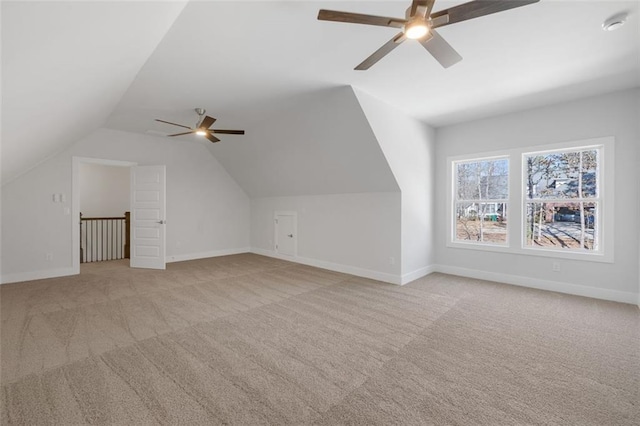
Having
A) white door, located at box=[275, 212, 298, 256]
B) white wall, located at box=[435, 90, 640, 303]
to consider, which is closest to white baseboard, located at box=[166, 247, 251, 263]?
white door, located at box=[275, 212, 298, 256]

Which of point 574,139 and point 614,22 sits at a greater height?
point 614,22

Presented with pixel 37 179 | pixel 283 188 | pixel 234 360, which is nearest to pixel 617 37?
pixel 234 360

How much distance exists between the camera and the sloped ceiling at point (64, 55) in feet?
4.33

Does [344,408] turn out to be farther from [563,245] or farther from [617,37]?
[563,245]

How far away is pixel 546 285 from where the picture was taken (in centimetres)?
409

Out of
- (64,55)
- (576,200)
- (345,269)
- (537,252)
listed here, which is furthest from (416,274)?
(64,55)

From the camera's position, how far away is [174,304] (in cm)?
347

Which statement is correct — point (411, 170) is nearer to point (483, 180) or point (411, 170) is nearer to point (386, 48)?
point (483, 180)

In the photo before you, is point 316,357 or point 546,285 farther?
point 546,285

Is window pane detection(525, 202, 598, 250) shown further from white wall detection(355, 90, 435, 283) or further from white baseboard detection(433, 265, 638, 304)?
white wall detection(355, 90, 435, 283)

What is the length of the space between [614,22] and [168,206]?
24.2 ft

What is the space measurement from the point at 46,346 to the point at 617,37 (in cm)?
598

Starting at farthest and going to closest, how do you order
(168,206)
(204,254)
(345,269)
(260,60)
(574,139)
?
(204,254), (168,206), (345,269), (574,139), (260,60)

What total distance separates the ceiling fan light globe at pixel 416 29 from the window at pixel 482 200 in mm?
3729
